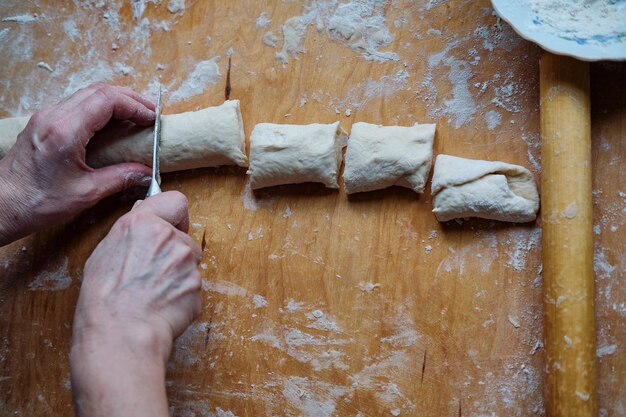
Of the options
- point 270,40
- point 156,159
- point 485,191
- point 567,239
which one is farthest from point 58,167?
point 567,239

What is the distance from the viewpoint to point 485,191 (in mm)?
1730

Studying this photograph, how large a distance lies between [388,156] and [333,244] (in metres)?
0.32

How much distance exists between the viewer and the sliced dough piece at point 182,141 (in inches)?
73.9

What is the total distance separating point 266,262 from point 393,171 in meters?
0.49

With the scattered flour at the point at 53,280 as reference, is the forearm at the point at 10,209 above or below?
above

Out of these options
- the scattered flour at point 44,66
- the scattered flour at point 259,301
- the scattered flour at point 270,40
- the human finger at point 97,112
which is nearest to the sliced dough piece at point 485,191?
the scattered flour at point 259,301

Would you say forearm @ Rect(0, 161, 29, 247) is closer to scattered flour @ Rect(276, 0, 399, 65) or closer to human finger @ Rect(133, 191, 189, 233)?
human finger @ Rect(133, 191, 189, 233)

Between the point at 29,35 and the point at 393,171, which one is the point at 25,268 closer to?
the point at 29,35

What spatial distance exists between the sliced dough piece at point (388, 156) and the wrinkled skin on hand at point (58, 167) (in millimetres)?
677

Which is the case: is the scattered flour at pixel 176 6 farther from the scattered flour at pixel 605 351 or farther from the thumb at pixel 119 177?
the scattered flour at pixel 605 351

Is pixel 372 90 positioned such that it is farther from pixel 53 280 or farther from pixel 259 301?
pixel 53 280

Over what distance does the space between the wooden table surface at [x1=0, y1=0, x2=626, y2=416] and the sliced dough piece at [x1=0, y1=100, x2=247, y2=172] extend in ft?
0.32

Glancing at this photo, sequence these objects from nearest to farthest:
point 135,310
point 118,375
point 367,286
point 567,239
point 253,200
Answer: point 118,375, point 135,310, point 567,239, point 367,286, point 253,200

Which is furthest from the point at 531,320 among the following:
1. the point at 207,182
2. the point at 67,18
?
the point at 67,18
